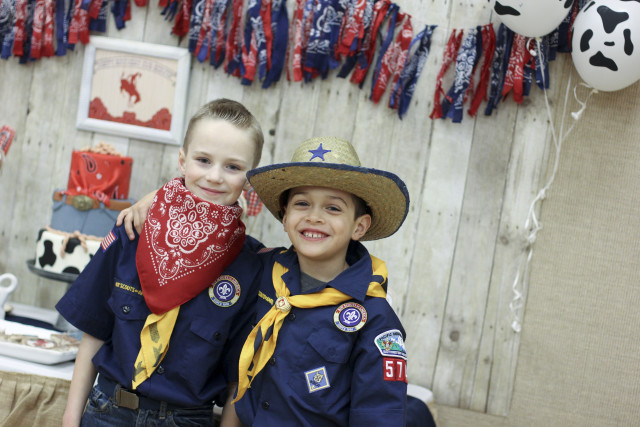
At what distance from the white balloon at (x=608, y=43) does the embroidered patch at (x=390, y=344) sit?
1303 millimetres

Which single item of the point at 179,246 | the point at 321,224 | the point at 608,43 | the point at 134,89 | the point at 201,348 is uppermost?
the point at 608,43

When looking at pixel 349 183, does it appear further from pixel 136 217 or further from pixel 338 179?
pixel 136 217

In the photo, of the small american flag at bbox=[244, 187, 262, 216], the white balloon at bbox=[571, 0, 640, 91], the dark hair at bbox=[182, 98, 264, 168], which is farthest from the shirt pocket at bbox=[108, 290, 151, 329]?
the white balloon at bbox=[571, 0, 640, 91]

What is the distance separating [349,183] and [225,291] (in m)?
0.45

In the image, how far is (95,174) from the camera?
2.28 metres

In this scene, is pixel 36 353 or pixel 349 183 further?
pixel 36 353

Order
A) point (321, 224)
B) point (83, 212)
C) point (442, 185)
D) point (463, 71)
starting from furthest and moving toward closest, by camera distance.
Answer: point (442, 185) < point (463, 71) < point (83, 212) < point (321, 224)

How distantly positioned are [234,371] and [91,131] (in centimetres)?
147

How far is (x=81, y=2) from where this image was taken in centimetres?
250

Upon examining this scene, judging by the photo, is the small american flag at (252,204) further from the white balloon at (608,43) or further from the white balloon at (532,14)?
the white balloon at (608,43)

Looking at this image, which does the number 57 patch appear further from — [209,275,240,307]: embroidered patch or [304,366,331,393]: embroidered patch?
[209,275,240,307]: embroidered patch

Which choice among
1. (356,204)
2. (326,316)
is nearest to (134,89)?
(356,204)

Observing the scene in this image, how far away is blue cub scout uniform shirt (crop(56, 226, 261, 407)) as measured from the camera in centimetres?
154

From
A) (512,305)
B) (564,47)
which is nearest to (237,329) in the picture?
(512,305)
